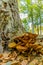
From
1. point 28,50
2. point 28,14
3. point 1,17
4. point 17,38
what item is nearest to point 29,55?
point 28,50

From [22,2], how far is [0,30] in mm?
6604

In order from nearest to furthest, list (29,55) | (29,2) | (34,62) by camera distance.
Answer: (34,62)
(29,55)
(29,2)

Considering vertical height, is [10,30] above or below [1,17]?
below

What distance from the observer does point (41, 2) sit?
7723 millimetres

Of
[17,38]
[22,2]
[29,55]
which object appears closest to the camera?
[29,55]

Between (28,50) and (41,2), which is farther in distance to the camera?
(41,2)

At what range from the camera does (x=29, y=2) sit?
7547 mm

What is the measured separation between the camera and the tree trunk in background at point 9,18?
68.2 inches

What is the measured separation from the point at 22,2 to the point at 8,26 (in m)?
6.53

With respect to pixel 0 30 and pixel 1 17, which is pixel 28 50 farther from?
pixel 1 17

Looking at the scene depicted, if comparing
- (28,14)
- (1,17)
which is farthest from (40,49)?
(28,14)

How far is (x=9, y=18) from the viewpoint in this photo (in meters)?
1.79

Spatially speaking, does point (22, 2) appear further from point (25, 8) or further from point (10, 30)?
point (10, 30)

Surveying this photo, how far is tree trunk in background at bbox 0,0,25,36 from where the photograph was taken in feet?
5.69
